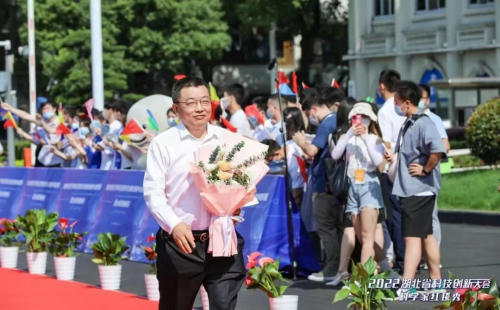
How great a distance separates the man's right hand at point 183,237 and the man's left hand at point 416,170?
3.99 meters

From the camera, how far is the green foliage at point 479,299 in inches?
274

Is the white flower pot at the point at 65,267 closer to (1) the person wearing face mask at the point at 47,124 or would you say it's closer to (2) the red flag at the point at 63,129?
(2) the red flag at the point at 63,129

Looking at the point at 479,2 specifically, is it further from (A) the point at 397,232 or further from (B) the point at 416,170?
(B) the point at 416,170

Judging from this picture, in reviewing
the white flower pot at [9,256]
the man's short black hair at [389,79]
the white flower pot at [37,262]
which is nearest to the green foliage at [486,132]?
the man's short black hair at [389,79]

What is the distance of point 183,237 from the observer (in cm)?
677

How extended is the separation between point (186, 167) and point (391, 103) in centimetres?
571

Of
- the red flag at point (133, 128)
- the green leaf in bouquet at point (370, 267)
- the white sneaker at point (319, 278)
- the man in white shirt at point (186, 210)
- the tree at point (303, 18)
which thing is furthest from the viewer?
the tree at point (303, 18)

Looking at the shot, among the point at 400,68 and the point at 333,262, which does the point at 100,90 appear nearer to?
the point at 333,262

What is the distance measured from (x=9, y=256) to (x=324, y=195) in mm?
4363

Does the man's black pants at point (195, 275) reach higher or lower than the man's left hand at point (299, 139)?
lower

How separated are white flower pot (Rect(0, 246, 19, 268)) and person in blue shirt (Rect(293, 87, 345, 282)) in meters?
3.98

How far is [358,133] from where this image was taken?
11.1 metres

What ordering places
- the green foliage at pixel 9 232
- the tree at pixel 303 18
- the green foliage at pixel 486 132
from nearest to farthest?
the green foliage at pixel 9 232, the green foliage at pixel 486 132, the tree at pixel 303 18

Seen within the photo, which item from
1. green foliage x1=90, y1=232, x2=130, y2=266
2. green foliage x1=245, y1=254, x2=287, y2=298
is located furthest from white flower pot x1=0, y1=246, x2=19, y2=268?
green foliage x1=245, y1=254, x2=287, y2=298
